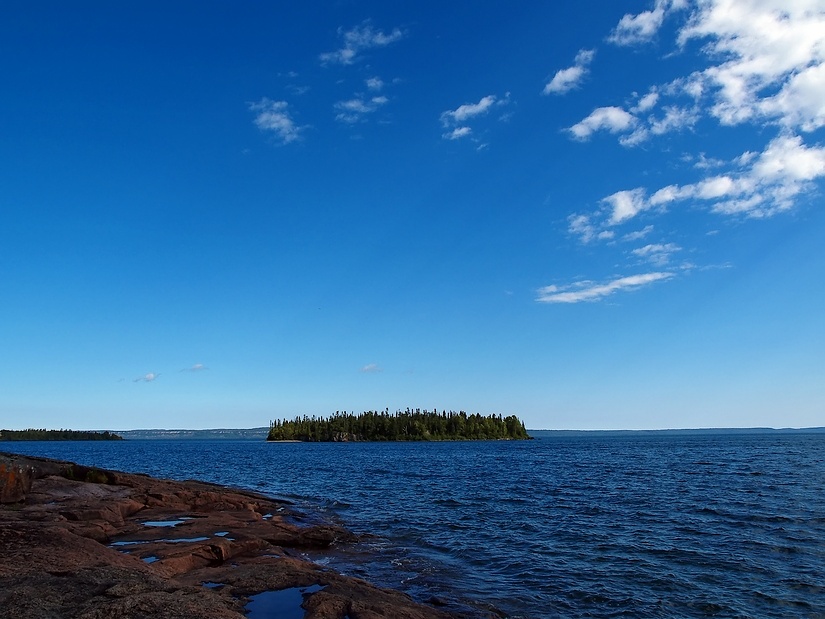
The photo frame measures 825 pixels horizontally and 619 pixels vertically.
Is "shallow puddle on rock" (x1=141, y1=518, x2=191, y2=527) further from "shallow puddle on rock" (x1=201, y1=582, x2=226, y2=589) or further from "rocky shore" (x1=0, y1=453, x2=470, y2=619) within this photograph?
"shallow puddle on rock" (x1=201, y1=582, x2=226, y2=589)

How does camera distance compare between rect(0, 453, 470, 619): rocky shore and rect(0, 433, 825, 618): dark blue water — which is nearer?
rect(0, 453, 470, 619): rocky shore

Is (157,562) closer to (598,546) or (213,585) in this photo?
(213,585)

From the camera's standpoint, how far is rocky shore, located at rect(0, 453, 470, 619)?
1241 cm

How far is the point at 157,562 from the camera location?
800 inches

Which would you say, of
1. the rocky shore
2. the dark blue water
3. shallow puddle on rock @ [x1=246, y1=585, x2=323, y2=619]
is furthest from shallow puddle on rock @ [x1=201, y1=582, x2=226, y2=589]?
the dark blue water

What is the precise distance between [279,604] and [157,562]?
6.63 meters

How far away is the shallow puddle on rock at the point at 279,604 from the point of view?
15.4 meters

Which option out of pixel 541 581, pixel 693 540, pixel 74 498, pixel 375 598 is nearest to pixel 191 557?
pixel 375 598

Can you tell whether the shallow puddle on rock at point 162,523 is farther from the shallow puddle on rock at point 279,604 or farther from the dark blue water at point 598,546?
the shallow puddle on rock at point 279,604

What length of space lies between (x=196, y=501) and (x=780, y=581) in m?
34.1

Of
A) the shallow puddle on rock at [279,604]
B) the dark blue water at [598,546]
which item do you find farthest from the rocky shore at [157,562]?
the dark blue water at [598,546]

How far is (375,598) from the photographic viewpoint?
17609 millimetres

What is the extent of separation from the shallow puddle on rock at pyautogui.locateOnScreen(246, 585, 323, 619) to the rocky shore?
1.2 inches

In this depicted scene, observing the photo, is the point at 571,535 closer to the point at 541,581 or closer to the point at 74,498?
the point at 541,581
